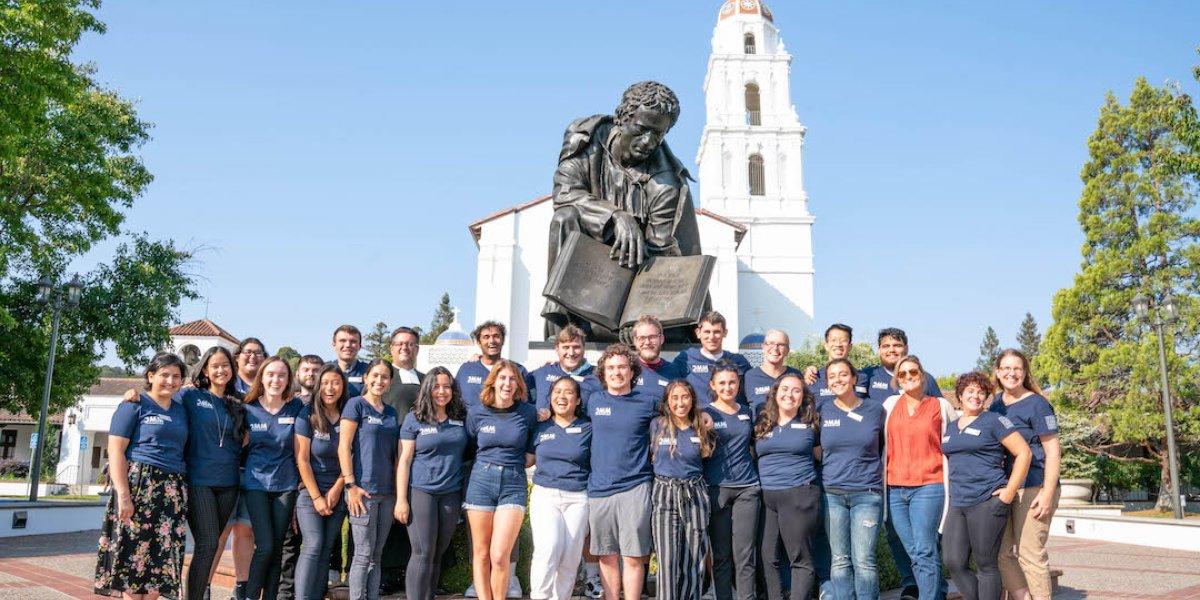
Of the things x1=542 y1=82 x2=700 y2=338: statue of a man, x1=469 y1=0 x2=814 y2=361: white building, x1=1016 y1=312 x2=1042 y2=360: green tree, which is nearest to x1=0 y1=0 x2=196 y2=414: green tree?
x1=542 y1=82 x2=700 y2=338: statue of a man

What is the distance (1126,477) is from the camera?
28.4 meters

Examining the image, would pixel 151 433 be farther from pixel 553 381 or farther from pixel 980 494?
pixel 980 494

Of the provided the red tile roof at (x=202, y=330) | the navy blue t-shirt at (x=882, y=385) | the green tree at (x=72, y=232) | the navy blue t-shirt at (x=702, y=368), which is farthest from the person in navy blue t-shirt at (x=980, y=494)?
the red tile roof at (x=202, y=330)

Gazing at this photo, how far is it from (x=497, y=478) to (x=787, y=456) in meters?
1.68

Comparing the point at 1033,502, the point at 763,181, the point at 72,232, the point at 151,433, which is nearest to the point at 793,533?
the point at 1033,502

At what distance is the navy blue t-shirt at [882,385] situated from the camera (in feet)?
18.5

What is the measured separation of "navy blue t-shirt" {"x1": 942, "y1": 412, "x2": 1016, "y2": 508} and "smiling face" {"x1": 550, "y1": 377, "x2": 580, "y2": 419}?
7.23ft

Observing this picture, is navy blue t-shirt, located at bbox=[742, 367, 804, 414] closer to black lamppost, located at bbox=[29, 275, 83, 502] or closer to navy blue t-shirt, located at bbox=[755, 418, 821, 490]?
navy blue t-shirt, located at bbox=[755, 418, 821, 490]

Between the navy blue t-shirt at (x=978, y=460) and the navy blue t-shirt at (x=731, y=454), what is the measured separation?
1142mm

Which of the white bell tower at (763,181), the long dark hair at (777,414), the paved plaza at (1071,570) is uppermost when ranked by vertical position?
the white bell tower at (763,181)

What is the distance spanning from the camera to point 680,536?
4.73m

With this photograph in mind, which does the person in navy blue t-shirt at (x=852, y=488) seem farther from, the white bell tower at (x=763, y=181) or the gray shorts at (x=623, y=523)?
the white bell tower at (x=763, y=181)

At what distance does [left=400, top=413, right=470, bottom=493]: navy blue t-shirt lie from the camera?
5.03 meters

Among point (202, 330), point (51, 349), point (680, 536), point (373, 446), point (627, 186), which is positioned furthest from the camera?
point (202, 330)
